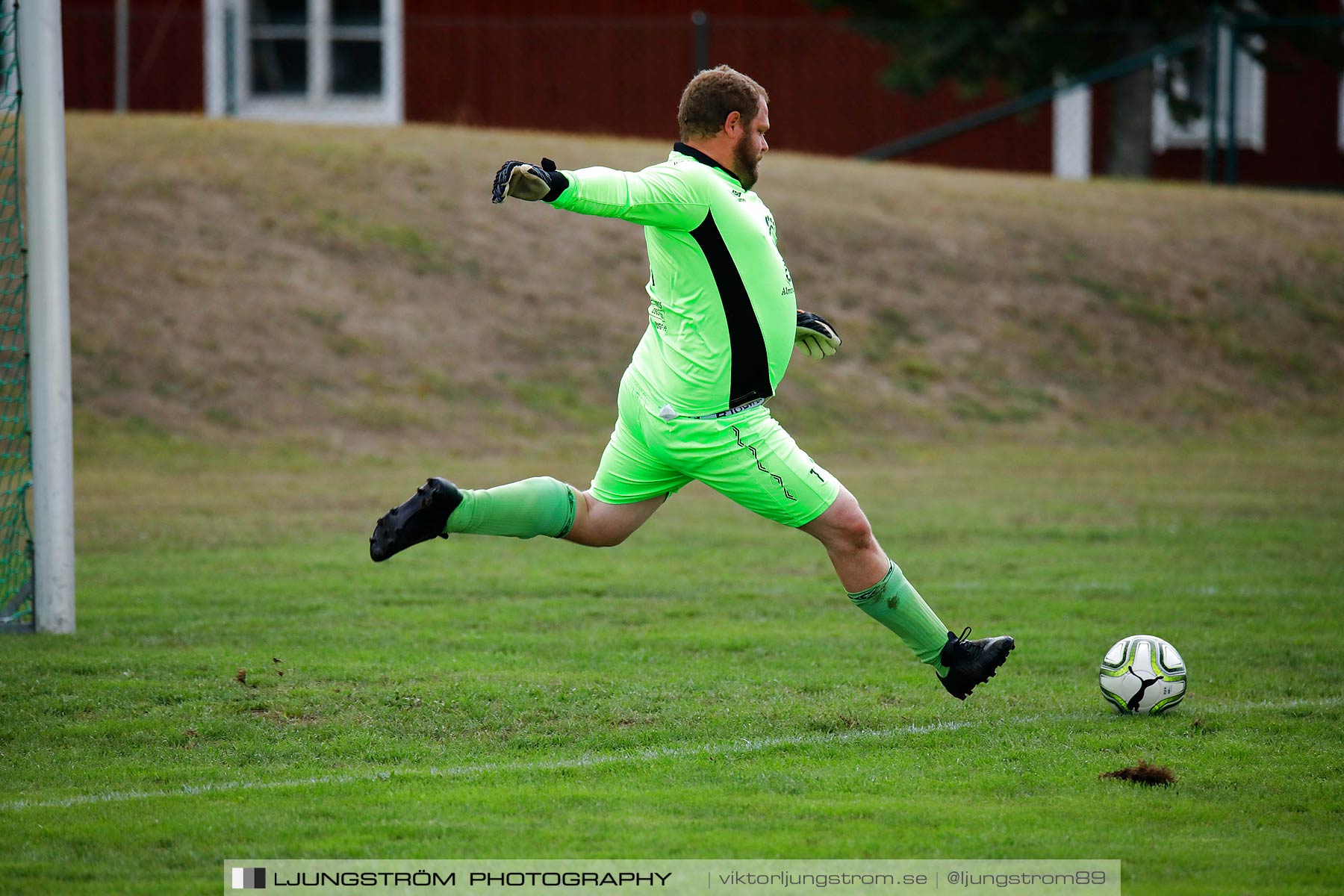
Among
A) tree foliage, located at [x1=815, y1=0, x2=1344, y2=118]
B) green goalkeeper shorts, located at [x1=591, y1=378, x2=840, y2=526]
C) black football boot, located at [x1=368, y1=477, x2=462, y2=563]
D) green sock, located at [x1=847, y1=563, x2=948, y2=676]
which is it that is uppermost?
tree foliage, located at [x1=815, y1=0, x2=1344, y2=118]

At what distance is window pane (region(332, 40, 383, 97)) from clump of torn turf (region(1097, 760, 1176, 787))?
21760mm

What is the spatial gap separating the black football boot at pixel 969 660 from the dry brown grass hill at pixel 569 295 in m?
10.5

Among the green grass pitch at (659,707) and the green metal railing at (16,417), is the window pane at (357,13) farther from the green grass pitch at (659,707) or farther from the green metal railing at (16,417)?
the green metal railing at (16,417)

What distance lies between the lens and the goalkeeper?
17.6ft

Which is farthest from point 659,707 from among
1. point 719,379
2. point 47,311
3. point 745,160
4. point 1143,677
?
point 47,311

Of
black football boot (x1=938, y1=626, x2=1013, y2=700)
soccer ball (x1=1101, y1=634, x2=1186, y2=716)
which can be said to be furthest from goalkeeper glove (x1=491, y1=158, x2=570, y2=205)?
soccer ball (x1=1101, y1=634, x2=1186, y2=716)

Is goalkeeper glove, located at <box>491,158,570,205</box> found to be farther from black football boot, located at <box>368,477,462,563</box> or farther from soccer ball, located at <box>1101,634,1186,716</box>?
soccer ball, located at <box>1101,634,1186,716</box>

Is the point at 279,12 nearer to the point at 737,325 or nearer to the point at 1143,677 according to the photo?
the point at 737,325

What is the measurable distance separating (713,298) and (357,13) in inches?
816

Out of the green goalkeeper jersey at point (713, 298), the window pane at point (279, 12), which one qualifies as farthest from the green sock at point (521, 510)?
the window pane at point (279, 12)

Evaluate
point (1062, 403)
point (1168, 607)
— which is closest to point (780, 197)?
point (1062, 403)

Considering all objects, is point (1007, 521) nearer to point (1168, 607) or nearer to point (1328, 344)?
point (1168, 607)

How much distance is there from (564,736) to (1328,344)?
1720 centimetres

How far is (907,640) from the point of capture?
230 inches
